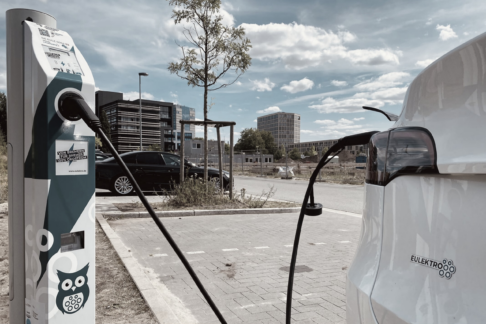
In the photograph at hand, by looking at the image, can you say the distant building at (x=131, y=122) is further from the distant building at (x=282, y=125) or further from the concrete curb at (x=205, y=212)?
the concrete curb at (x=205, y=212)

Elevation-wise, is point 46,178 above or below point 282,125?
below

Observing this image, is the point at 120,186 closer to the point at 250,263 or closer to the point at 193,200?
the point at 193,200

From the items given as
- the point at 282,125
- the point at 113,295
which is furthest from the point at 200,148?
the point at 282,125

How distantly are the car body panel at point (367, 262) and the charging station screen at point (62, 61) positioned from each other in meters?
1.52

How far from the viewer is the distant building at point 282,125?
149750mm

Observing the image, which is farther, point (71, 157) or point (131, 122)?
point (131, 122)

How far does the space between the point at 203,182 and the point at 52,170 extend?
7644 millimetres

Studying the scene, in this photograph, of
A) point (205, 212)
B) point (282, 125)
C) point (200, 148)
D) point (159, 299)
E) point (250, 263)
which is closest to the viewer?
point (159, 299)

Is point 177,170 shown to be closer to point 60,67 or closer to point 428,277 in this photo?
point 60,67

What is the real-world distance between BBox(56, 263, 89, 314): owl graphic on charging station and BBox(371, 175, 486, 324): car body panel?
1385 mm

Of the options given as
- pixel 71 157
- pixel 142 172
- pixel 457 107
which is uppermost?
pixel 457 107

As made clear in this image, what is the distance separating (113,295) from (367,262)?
2.62m

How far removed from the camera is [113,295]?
336cm

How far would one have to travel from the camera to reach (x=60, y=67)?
1.79 m
